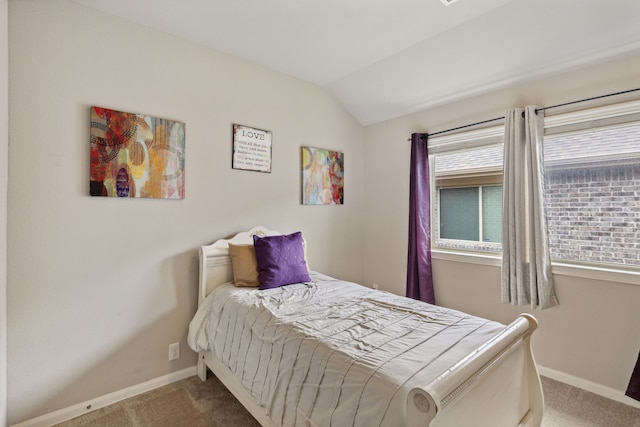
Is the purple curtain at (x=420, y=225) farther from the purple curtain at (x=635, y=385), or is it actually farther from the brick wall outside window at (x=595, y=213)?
the purple curtain at (x=635, y=385)

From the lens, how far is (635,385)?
1.94 meters

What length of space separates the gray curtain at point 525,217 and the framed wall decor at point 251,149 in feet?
6.71

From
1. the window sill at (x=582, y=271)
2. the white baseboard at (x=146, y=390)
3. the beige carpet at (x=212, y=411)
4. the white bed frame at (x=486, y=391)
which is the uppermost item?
the window sill at (x=582, y=271)

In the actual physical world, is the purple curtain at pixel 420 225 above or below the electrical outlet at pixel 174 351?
above

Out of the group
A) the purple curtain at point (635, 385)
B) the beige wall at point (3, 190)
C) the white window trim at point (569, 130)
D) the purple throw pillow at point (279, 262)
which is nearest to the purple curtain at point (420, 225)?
the white window trim at point (569, 130)

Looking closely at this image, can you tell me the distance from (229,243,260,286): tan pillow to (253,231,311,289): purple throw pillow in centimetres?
4

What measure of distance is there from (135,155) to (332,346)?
72.4 inches

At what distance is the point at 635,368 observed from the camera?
6.38 feet

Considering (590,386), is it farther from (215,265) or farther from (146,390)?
(146,390)

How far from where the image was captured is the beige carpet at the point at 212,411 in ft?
6.01

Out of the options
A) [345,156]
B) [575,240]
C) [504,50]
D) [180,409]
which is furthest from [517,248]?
[180,409]

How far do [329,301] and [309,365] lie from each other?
68 cm

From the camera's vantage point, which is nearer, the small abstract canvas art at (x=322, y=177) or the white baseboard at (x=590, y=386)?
the white baseboard at (x=590, y=386)

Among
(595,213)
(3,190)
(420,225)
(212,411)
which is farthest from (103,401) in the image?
(595,213)
